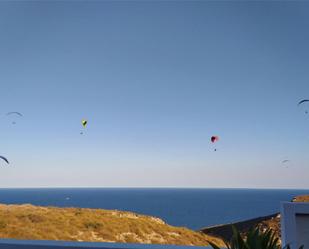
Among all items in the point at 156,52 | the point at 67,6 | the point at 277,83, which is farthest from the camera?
the point at 277,83

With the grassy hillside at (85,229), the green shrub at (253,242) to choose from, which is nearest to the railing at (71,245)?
the green shrub at (253,242)

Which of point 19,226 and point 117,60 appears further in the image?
point 19,226

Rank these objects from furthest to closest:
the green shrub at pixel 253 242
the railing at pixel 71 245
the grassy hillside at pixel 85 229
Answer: the grassy hillside at pixel 85 229
the railing at pixel 71 245
the green shrub at pixel 253 242

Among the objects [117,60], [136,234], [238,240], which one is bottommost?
[136,234]

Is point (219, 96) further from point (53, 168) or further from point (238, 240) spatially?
point (238, 240)

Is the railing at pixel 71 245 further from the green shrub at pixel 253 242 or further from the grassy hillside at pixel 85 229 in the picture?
the grassy hillside at pixel 85 229

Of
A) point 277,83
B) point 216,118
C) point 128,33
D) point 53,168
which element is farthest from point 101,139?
point 128,33

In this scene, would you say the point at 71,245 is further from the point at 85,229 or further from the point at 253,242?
the point at 85,229

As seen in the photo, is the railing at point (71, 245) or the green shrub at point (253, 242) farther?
the railing at point (71, 245)

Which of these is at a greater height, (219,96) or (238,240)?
(219,96)
